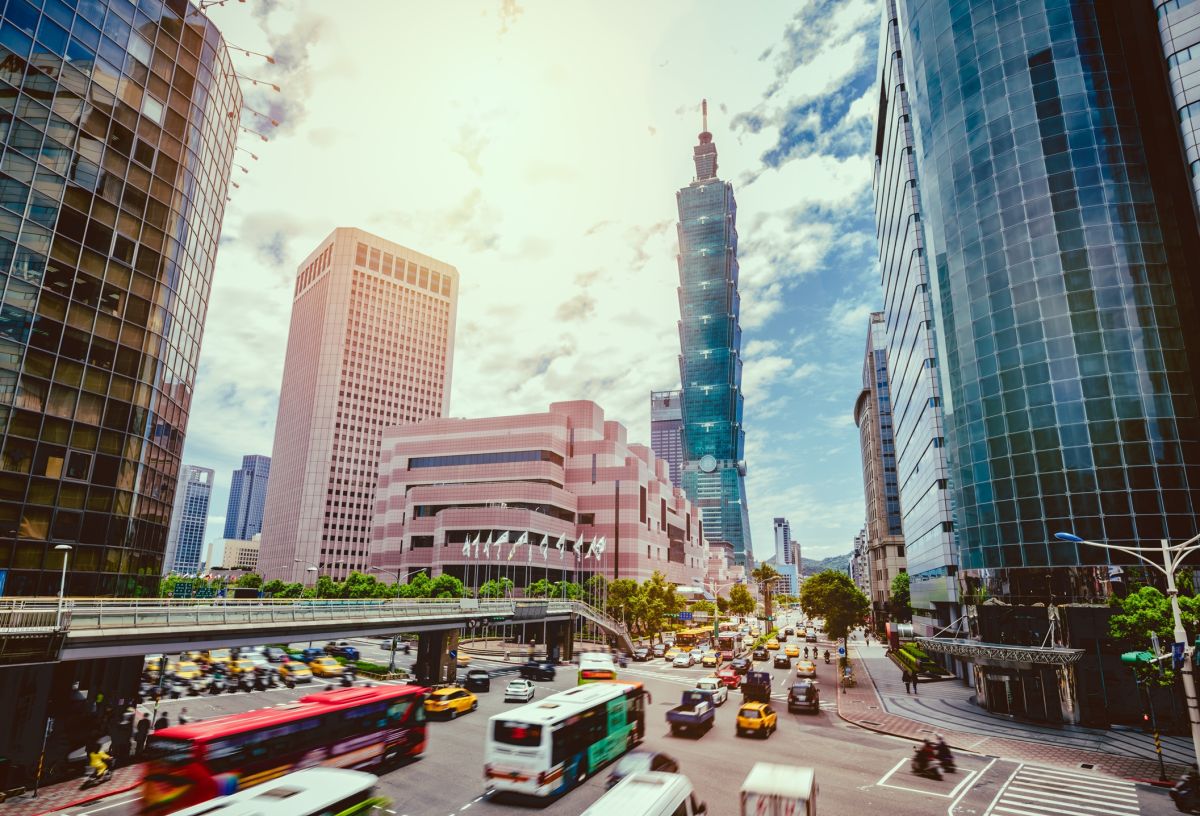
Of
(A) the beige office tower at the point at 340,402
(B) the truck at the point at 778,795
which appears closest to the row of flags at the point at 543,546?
(B) the truck at the point at 778,795

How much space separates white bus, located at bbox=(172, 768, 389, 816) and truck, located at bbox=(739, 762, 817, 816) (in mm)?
9986

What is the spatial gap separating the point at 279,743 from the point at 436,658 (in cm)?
2963

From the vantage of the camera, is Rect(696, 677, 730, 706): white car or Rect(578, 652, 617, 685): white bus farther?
Rect(578, 652, 617, 685): white bus

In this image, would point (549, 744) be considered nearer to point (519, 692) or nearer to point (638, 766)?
point (638, 766)

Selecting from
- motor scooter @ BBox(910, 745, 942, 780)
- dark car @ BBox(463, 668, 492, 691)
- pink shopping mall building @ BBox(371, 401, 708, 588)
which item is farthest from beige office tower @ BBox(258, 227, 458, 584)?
motor scooter @ BBox(910, 745, 942, 780)

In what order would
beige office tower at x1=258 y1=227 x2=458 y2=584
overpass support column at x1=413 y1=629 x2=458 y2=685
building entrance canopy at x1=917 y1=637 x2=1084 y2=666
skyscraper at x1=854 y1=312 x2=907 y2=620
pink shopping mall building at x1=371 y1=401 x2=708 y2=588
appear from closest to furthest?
building entrance canopy at x1=917 y1=637 x2=1084 y2=666 < overpass support column at x1=413 y1=629 x2=458 y2=685 < pink shopping mall building at x1=371 y1=401 x2=708 y2=588 < skyscraper at x1=854 y1=312 x2=907 y2=620 < beige office tower at x1=258 y1=227 x2=458 y2=584

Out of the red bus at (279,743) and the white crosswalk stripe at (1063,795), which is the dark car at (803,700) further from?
the red bus at (279,743)

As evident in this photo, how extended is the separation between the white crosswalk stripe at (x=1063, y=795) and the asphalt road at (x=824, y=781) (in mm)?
41

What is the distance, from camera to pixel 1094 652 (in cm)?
4144

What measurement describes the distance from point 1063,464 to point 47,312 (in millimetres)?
68851

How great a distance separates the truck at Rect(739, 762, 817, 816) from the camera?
16266 mm

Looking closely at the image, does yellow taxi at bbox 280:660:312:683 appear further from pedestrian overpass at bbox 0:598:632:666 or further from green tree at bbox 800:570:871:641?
green tree at bbox 800:570:871:641

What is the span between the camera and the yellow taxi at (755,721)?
1320 inches

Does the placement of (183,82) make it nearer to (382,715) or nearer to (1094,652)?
(382,715)
